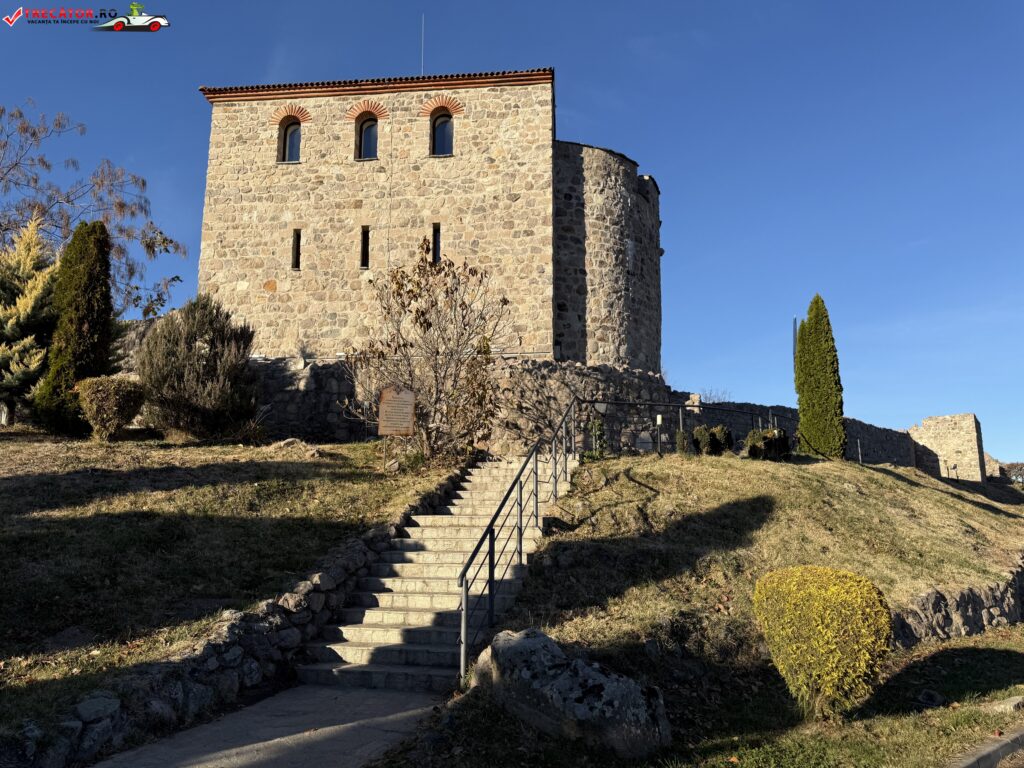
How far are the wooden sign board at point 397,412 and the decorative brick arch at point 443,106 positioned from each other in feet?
35.0

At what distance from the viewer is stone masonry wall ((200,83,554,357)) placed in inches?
794

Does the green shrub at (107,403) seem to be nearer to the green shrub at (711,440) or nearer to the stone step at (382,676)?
the stone step at (382,676)

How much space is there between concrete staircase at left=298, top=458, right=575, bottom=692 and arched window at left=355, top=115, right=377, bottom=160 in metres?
13.1

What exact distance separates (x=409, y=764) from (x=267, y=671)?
283 centimetres

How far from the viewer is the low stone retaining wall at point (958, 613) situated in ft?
32.4

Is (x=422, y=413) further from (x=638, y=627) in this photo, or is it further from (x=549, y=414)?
(x=638, y=627)

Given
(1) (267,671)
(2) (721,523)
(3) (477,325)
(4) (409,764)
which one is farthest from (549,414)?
(4) (409,764)

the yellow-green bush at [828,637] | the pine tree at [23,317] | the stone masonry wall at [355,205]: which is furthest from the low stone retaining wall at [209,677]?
the stone masonry wall at [355,205]

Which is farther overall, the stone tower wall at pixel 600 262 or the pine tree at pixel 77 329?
the stone tower wall at pixel 600 262

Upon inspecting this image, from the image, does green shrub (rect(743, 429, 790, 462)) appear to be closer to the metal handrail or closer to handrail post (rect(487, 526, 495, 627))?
the metal handrail

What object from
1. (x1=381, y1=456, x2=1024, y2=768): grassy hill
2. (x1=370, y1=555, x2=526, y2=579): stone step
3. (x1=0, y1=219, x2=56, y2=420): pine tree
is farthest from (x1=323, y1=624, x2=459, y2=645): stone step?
(x1=0, y1=219, x2=56, y2=420): pine tree

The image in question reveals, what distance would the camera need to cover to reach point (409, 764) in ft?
17.8

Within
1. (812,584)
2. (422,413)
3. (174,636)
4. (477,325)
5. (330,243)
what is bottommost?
(174,636)

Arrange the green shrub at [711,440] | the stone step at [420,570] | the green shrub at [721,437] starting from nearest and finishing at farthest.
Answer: the stone step at [420,570] < the green shrub at [711,440] < the green shrub at [721,437]
